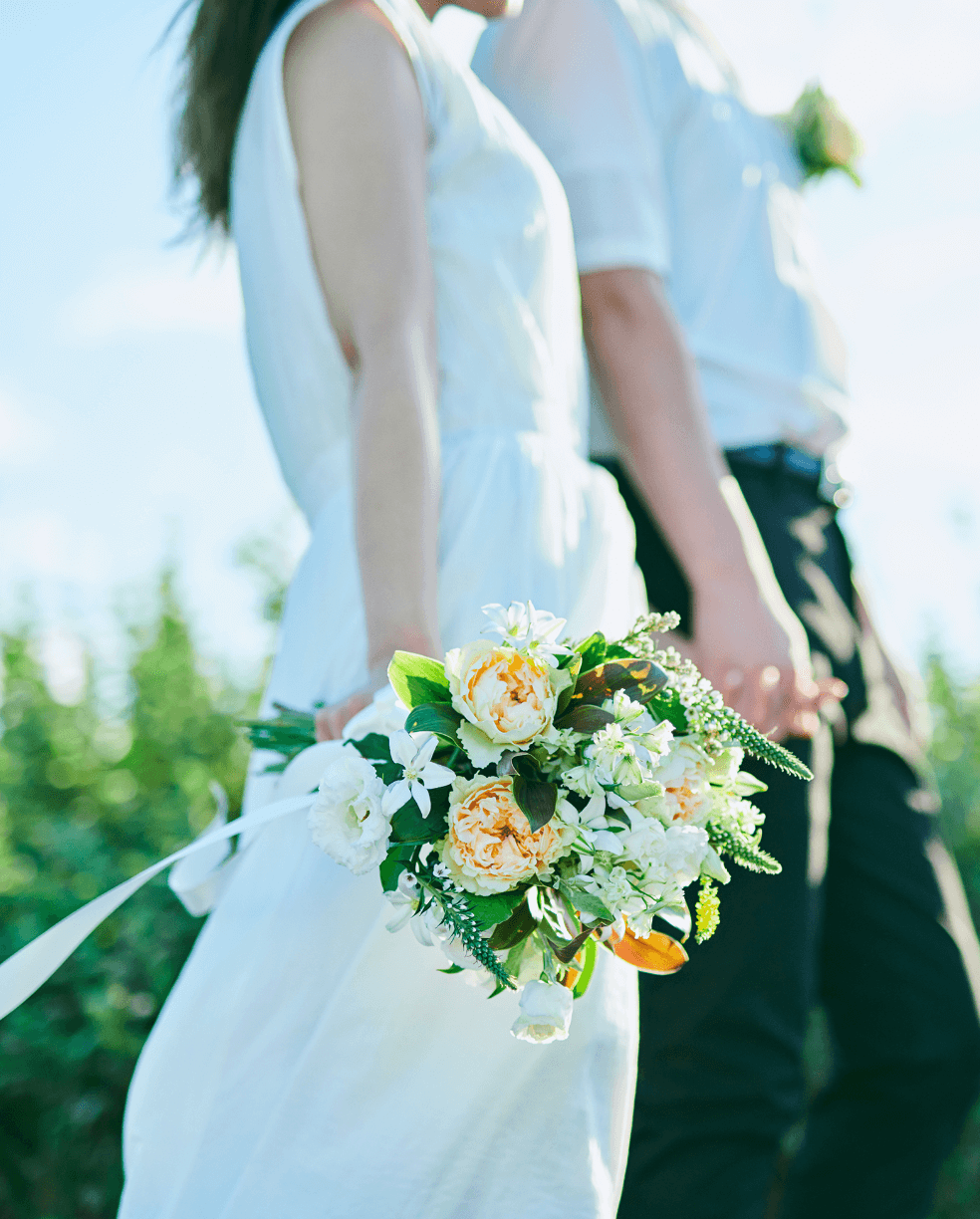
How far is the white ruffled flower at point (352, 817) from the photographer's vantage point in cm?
96

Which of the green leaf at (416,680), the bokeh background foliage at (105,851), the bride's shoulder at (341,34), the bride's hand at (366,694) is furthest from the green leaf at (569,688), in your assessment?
the bokeh background foliage at (105,851)

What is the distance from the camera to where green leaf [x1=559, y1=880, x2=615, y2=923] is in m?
0.99

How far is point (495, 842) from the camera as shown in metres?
0.96

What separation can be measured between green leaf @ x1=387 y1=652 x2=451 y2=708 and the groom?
2.24ft

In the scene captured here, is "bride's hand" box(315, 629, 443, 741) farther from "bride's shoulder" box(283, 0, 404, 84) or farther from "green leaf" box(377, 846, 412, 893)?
"bride's shoulder" box(283, 0, 404, 84)

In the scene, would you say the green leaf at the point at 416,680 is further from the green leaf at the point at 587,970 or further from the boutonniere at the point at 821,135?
the boutonniere at the point at 821,135

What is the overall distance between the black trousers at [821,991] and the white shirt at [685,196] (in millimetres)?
168

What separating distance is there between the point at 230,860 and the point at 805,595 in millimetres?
1005

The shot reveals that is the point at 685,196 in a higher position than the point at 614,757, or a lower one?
higher

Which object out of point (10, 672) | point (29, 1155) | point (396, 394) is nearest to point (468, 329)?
point (396, 394)

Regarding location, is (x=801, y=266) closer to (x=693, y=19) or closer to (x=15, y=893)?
(x=693, y=19)

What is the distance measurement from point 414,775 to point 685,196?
1358 millimetres

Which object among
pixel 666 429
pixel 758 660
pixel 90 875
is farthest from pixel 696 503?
pixel 90 875

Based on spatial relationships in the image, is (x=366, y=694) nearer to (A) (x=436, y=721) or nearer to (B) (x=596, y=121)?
(A) (x=436, y=721)
